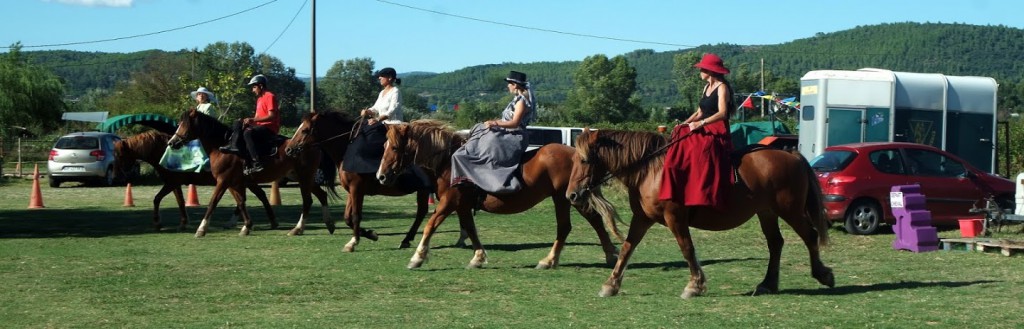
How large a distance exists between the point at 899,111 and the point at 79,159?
2244cm

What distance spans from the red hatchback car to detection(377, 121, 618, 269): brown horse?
22.0ft

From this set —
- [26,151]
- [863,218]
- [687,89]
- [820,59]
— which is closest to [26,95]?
[26,151]

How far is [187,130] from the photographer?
17.1m

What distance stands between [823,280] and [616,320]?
2.73 meters

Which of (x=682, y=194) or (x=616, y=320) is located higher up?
(x=682, y=194)

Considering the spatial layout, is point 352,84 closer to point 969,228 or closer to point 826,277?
point 969,228

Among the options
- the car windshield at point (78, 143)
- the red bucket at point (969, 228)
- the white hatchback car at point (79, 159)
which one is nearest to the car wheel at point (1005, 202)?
the red bucket at point (969, 228)

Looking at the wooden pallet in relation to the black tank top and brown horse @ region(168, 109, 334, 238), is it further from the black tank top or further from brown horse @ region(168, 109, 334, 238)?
Result: brown horse @ region(168, 109, 334, 238)

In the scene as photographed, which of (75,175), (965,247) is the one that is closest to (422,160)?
(965,247)

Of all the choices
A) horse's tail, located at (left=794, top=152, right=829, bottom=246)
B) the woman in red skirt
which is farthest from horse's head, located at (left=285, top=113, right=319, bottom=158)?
horse's tail, located at (left=794, top=152, right=829, bottom=246)

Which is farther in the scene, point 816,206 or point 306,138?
point 306,138

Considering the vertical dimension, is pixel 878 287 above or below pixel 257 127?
below

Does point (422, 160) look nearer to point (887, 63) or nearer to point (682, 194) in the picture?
point (682, 194)

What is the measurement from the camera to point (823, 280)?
35.3 ft
